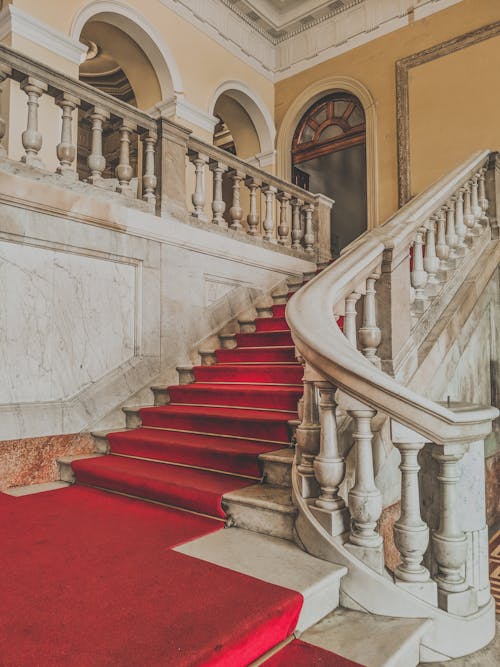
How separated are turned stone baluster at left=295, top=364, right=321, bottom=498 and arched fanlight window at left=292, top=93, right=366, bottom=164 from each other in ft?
21.4

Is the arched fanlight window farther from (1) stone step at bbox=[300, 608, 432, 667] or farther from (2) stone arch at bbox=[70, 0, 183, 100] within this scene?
(1) stone step at bbox=[300, 608, 432, 667]

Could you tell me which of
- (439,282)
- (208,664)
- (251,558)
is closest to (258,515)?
(251,558)

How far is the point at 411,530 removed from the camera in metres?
1.85

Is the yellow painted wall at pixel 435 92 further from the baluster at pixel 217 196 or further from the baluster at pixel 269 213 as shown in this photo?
the baluster at pixel 217 196

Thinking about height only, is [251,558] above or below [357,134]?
below

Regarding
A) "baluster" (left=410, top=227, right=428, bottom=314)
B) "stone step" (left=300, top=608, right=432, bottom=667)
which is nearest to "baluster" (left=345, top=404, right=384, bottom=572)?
"stone step" (left=300, top=608, right=432, bottom=667)

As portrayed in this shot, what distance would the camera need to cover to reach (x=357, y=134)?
7.77 m

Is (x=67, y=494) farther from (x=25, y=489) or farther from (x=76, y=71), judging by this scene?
(x=76, y=71)

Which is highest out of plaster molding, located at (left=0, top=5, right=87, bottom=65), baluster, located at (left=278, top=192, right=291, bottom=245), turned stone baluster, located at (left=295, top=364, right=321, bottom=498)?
plaster molding, located at (left=0, top=5, right=87, bottom=65)

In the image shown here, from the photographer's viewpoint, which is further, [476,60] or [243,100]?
[243,100]

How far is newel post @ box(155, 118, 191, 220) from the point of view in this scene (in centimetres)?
428

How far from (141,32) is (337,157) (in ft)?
17.2

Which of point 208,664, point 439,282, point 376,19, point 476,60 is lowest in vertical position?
point 208,664

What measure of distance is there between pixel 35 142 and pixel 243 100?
552 cm
